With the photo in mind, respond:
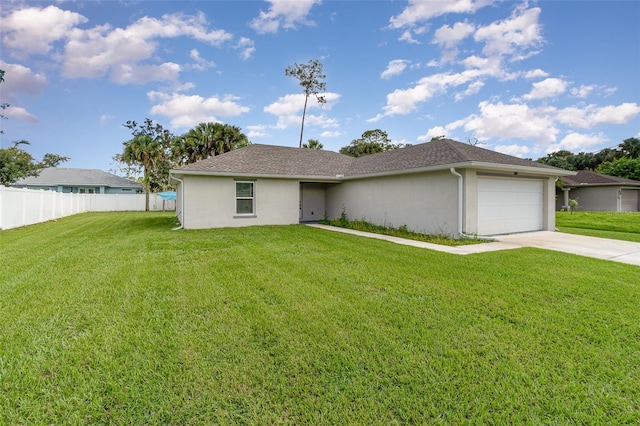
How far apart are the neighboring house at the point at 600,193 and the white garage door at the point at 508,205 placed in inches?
608

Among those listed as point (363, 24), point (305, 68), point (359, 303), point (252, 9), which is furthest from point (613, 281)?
point (305, 68)

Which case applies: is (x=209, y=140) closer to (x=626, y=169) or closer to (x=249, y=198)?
(x=249, y=198)

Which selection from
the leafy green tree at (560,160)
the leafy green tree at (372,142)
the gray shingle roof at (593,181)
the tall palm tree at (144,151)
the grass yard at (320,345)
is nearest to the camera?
the grass yard at (320,345)

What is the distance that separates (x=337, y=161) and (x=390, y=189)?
5638mm

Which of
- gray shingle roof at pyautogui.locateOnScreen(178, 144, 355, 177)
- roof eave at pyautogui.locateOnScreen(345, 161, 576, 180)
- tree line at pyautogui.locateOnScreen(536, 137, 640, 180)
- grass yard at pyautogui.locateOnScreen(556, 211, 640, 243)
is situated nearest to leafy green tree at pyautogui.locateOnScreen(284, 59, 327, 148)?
gray shingle roof at pyautogui.locateOnScreen(178, 144, 355, 177)

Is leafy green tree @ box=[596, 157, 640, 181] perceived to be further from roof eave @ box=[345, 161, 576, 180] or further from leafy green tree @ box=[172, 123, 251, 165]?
leafy green tree @ box=[172, 123, 251, 165]

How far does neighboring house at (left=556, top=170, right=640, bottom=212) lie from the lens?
2297 centimetres

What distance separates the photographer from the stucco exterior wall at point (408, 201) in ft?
33.0

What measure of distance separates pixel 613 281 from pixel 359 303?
4471mm

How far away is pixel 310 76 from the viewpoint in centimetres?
2672

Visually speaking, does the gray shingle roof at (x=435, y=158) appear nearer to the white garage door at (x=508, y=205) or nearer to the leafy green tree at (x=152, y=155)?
the white garage door at (x=508, y=205)

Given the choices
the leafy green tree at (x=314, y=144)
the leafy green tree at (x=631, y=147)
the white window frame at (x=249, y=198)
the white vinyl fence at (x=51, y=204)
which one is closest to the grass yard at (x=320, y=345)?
the white window frame at (x=249, y=198)

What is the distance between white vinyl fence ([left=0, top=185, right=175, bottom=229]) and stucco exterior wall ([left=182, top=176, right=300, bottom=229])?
7025mm

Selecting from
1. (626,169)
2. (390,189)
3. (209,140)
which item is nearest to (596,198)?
(626,169)
